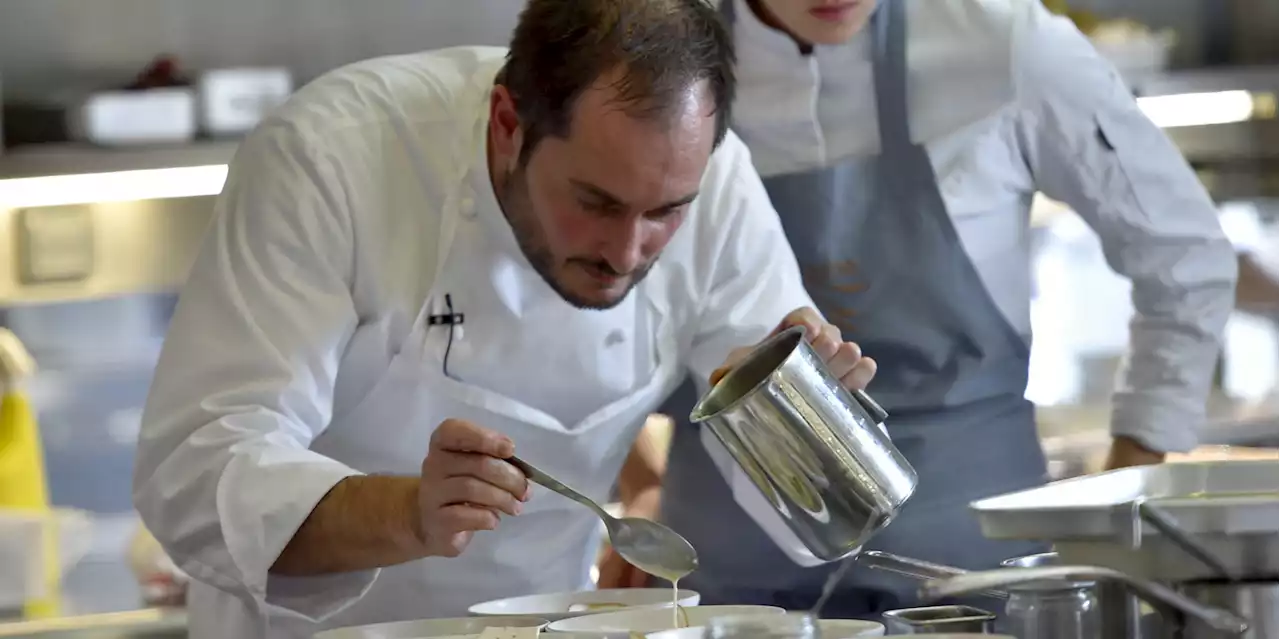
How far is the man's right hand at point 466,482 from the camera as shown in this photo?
1293 mm

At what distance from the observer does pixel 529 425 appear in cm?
163

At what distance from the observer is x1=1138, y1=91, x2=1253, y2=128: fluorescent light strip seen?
3578mm

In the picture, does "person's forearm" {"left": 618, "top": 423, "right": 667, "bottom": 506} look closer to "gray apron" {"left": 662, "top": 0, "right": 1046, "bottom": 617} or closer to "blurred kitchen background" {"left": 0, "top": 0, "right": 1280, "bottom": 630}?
"gray apron" {"left": 662, "top": 0, "right": 1046, "bottom": 617}

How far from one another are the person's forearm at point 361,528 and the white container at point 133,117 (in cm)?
169

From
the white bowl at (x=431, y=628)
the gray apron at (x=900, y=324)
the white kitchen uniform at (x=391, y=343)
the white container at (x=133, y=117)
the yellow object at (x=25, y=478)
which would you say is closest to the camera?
the white bowl at (x=431, y=628)

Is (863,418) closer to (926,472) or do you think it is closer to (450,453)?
(450,453)

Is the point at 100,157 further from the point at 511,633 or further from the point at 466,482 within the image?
the point at 511,633

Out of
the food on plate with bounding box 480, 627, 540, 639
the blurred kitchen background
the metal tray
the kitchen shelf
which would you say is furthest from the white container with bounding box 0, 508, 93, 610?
the metal tray

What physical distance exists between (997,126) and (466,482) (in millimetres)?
990

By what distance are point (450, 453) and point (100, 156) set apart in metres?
1.85

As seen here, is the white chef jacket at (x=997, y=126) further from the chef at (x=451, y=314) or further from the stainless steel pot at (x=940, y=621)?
the stainless steel pot at (x=940, y=621)

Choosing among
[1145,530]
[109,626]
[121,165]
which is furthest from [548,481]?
[121,165]

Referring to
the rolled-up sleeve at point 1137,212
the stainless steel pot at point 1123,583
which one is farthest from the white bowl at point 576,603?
the rolled-up sleeve at point 1137,212

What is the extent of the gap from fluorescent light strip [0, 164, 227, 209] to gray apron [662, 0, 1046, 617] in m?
1.32
